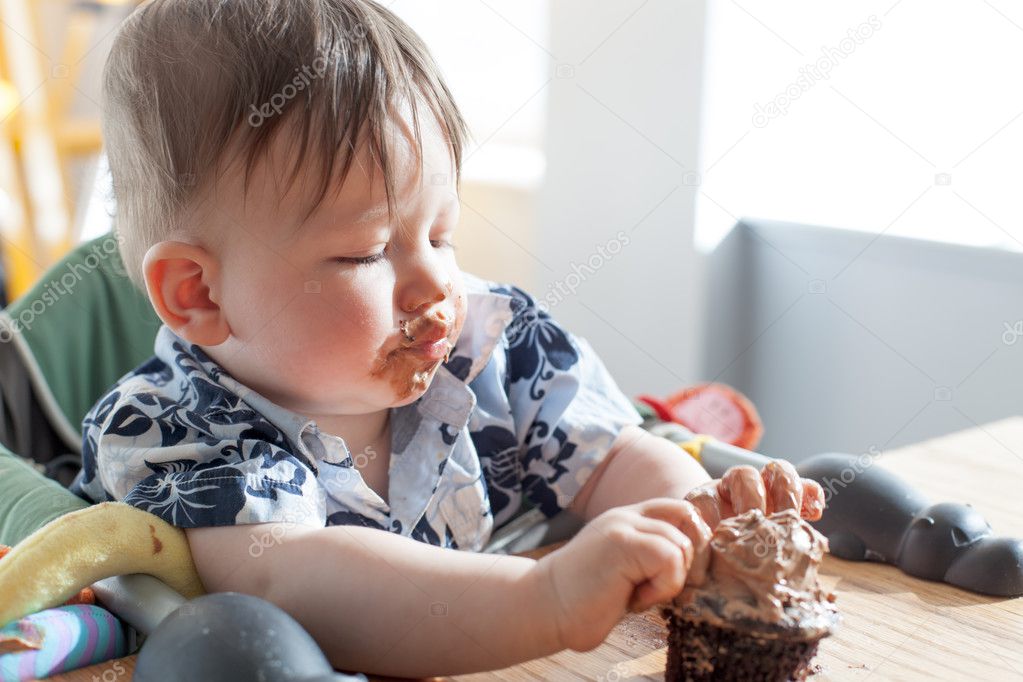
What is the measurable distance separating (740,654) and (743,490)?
0.12 metres

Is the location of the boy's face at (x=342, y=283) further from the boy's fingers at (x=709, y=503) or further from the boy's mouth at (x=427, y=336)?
the boy's fingers at (x=709, y=503)

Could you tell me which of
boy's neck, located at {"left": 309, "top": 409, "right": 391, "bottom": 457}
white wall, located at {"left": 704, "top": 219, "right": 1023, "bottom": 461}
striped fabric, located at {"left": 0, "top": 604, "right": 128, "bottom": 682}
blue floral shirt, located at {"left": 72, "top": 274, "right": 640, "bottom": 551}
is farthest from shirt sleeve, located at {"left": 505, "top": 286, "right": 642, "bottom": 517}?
white wall, located at {"left": 704, "top": 219, "right": 1023, "bottom": 461}

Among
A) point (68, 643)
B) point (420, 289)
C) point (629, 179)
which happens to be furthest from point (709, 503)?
point (629, 179)

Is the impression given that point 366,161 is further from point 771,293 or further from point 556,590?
point 771,293

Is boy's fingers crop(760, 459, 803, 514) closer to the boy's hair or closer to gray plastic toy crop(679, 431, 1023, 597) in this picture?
gray plastic toy crop(679, 431, 1023, 597)

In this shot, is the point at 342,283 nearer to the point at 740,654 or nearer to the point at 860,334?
the point at 740,654

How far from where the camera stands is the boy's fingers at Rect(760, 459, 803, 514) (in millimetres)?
641

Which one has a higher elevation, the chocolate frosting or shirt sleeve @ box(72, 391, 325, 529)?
the chocolate frosting

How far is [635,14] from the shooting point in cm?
171

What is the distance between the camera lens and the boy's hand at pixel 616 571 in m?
0.53

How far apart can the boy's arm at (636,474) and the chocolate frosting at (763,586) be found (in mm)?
203

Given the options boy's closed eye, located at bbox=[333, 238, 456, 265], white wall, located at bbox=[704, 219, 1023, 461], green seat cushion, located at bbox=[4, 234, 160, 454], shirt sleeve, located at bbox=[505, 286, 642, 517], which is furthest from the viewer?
white wall, located at bbox=[704, 219, 1023, 461]

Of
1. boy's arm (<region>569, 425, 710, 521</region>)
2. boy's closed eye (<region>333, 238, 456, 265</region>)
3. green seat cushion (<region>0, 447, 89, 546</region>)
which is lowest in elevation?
green seat cushion (<region>0, 447, 89, 546</region>)

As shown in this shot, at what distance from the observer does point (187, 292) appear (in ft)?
2.38
